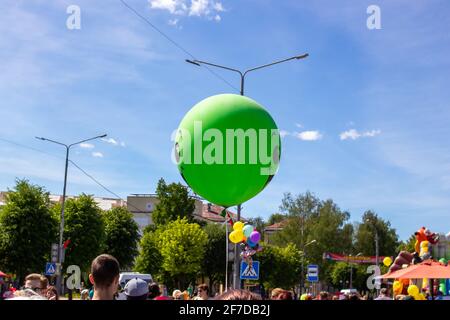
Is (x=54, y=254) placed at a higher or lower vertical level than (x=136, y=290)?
higher

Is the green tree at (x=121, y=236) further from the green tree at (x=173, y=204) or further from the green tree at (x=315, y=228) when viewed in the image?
the green tree at (x=315, y=228)

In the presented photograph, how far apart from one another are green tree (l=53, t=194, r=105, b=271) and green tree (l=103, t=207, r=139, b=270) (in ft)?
23.2

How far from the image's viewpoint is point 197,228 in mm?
53125

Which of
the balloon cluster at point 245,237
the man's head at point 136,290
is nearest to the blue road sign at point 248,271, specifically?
the balloon cluster at point 245,237

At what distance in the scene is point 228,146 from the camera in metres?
7.44

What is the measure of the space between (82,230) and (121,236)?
9.49 metres

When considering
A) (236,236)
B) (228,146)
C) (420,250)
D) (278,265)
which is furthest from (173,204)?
(228,146)

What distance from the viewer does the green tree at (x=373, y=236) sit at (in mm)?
79125

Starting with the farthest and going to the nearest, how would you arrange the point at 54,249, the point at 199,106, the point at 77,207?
1. the point at 77,207
2. the point at 54,249
3. the point at 199,106

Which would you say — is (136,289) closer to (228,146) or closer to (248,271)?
(228,146)

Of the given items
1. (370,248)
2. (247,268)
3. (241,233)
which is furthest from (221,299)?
(370,248)

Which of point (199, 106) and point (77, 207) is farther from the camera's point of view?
point (77, 207)

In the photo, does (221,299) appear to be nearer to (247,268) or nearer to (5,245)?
(247,268)
